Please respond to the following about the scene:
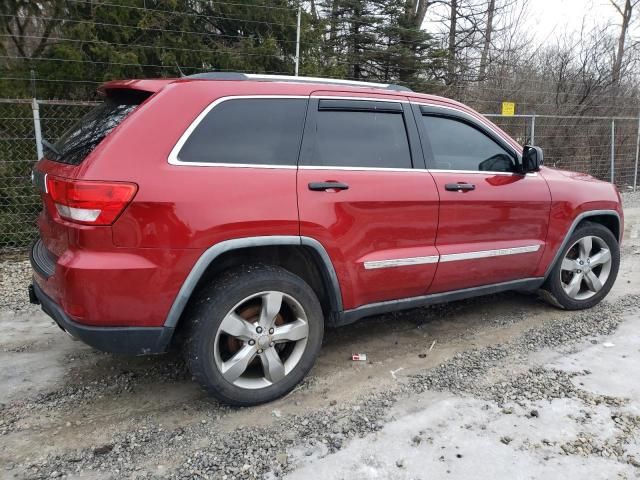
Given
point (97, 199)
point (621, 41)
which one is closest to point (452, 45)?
point (621, 41)

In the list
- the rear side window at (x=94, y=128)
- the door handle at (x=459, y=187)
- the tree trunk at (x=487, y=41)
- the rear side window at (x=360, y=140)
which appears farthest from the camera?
the tree trunk at (x=487, y=41)

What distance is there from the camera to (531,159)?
12.4ft

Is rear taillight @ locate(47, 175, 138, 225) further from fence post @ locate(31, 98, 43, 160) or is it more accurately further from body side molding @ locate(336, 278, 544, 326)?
fence post @ locate(31, 98, 43, 160)

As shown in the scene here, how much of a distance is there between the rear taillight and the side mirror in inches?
112

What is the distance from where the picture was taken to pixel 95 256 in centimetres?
240

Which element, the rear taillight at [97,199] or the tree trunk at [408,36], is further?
the tree trunk at [408,36]

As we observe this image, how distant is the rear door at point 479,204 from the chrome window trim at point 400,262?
0.11m

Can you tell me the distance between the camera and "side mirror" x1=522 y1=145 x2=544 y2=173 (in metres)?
3.78

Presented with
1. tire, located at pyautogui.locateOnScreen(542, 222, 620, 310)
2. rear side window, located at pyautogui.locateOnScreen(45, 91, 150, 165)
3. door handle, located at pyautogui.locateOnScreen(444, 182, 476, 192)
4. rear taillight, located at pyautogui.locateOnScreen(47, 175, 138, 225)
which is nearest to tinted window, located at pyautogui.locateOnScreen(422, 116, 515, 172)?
door handle, located at pyautogui.locateOnScreen(444, 182, 476, 192)

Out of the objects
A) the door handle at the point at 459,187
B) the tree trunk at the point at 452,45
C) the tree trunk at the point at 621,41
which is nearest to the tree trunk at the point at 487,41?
the tree trunk at the point at 452,45

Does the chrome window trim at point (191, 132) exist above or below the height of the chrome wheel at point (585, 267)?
above

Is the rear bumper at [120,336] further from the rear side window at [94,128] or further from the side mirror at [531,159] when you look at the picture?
the side mirror at [531,159]

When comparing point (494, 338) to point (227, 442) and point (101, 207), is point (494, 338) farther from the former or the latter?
point (101, 207)

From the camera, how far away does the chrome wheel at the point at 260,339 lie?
2750 millimetres
